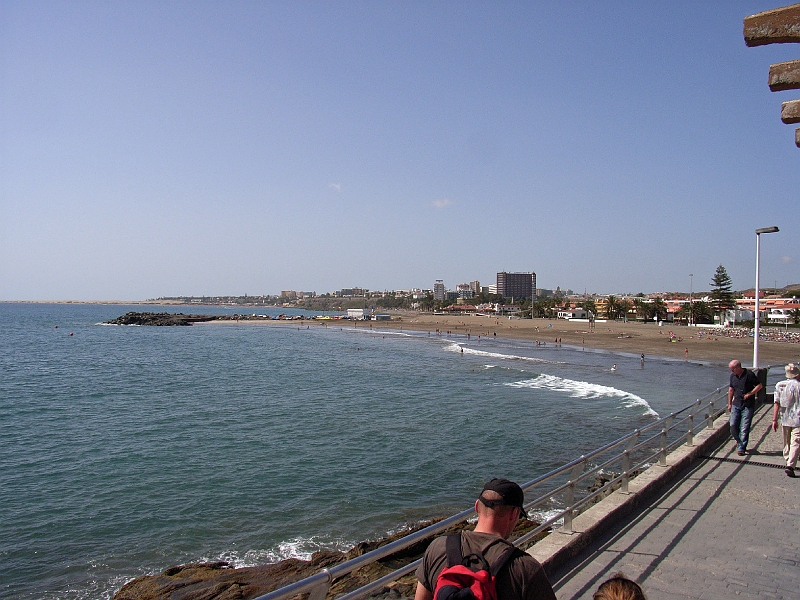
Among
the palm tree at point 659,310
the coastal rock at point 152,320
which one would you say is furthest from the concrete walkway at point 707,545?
the coastal rock at point 152,320

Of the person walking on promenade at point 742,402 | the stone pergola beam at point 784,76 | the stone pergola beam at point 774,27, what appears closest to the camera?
the stone pergola beam at point 774,27

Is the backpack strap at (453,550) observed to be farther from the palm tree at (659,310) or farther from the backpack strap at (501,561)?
the palm tree at (659,310)

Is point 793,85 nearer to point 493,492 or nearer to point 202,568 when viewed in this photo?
point 493,492

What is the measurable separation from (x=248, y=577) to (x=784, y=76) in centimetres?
946

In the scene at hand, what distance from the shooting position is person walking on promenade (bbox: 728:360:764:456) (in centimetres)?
912

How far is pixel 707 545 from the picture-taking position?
5.67 meters

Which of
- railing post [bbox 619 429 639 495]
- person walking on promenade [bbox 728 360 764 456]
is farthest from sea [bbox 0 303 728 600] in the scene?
person walking on promenade [bbox 728 360 764 456]

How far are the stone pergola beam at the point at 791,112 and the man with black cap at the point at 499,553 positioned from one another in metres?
4.26

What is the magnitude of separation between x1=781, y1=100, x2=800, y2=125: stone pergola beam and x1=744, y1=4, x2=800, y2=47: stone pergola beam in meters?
0.55

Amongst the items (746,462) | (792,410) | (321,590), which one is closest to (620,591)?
(321,590)

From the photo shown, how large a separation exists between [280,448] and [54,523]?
6.99 metres

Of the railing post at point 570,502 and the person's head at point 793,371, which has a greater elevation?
the person's head at point 793,371

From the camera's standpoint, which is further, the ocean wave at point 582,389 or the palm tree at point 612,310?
the palm tree at point 612,310

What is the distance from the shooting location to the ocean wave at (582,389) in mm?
25316
